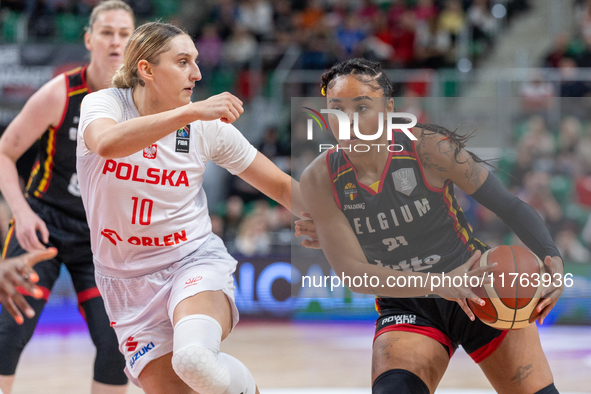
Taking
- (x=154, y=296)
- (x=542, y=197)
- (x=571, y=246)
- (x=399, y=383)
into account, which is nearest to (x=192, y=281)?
(x=154, y=296)

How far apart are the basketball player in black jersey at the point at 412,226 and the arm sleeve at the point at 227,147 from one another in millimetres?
349

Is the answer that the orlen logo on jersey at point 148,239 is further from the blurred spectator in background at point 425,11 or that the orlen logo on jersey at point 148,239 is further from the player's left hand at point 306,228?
the blurred spectator in background at point 425,11

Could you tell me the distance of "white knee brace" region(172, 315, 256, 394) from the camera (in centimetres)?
254

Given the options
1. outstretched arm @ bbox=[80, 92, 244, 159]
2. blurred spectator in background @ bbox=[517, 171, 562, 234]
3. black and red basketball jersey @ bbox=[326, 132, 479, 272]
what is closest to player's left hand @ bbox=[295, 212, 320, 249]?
black and red basketball jersey @ bbox=[326, 132, 479, 272]

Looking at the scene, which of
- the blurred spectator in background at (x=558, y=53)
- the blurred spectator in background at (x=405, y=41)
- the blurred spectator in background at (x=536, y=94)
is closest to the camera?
the blurred spectator in background at (x=536, y=94)

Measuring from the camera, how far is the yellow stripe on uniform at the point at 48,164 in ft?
12.1

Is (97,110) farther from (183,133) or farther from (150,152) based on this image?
(183,133)

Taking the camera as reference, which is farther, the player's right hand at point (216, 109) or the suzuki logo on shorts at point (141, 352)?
the suzuki logo on shorts at point (141, 352)

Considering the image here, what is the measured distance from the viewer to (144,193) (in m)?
2.90

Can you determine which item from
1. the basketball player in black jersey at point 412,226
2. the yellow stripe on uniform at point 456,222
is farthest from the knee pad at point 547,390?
the yellow stripe on uniform at point 456,222

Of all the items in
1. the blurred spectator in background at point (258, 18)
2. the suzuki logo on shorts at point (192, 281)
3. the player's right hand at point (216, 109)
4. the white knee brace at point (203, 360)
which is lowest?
the white knee brace at point (203, 360)

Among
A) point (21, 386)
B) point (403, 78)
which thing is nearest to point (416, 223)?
point (21, 386)

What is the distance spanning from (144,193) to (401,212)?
1.16m

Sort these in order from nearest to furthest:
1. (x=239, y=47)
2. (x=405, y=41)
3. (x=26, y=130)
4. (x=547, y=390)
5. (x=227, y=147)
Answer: (x=547, y=390)
(x=227, y=147)
(x=26, y=130)
(x=239, y=47)
(x=405, y=41)
